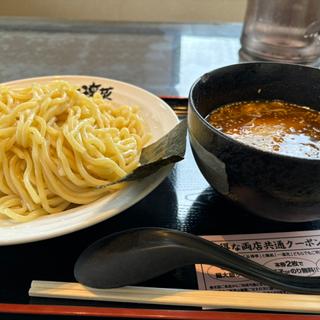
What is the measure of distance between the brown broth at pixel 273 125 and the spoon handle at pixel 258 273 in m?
0.26

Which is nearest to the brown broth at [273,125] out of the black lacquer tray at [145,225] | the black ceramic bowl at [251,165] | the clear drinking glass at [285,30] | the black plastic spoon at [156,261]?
the black ceramic bowl at [251,165]

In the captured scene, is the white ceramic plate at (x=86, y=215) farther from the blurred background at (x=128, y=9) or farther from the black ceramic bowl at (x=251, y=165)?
the blurred background at (x=128, y=9)

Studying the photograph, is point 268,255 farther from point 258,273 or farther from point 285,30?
point 285,30

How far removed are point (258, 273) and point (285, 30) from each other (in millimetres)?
1416

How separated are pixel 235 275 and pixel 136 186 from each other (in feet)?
0.94

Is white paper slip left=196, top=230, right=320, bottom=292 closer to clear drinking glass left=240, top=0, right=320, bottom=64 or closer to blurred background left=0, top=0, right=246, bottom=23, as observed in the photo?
clear drinking glass left=240, top=0, right=320, bottom=64

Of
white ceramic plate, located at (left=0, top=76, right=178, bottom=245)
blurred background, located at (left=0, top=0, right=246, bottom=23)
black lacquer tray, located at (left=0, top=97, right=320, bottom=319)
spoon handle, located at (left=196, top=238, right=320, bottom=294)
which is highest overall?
white ceramic plate, located at (left=0, top=76, right=178, bottom=245)

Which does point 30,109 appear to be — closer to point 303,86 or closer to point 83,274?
point 83,274

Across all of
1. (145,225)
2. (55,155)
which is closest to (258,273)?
(145,225)

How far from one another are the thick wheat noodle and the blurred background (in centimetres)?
224

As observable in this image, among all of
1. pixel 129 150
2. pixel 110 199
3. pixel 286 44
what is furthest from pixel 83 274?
pixel 286 44

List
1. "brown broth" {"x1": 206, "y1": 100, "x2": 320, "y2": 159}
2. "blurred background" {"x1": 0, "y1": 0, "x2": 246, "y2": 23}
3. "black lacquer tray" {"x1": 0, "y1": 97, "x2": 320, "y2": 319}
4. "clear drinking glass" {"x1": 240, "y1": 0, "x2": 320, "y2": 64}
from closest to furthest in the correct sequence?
1. "black lacquer tray" {"x1": 0, "y1": 97, "x2": 320, "y2": 319}
2. "brown broth" {"x1": 206, "y1": 100, "x2": 320, "y2": 159}
3. "clear drinking glass" {"x1": 240, "y1": 0, "x2": 320, "y2": 64}
4. "blurred background" {"x1": 0, "y1": 0, "x2": 246, "y2": 23}

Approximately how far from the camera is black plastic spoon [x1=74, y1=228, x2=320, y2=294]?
76 centimetres

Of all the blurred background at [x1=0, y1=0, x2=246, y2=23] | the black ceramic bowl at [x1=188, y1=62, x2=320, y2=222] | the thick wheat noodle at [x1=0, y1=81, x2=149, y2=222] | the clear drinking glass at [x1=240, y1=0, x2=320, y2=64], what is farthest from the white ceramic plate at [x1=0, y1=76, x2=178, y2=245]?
the blurred background at [x1=0, y1=0, x2=246, y2=23]
